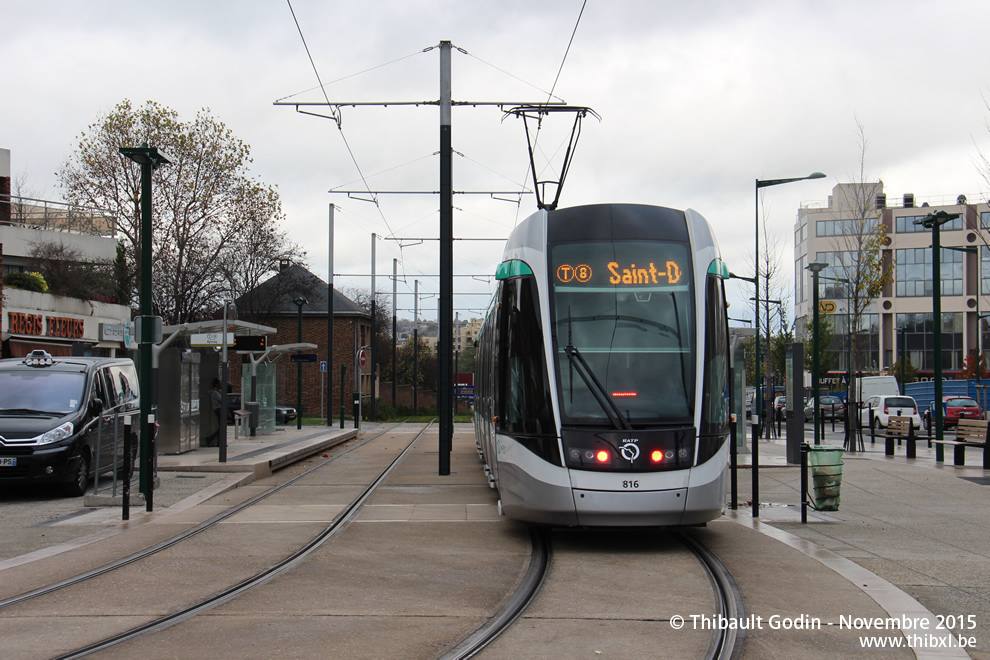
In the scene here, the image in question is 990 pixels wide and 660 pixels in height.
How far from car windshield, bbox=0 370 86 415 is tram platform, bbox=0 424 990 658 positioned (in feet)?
6.43

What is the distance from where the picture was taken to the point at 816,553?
31.0 ft

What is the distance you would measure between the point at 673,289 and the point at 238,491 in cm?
865

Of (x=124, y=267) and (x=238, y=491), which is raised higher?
(x=124, y=267)

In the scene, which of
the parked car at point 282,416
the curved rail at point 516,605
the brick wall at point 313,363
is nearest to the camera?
the curved rail at point 516,605

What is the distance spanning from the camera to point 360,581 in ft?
26.0

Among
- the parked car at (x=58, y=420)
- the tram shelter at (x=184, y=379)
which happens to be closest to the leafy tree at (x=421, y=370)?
the tram shelter at (x=184, y=379)

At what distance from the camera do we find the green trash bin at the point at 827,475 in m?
12.4

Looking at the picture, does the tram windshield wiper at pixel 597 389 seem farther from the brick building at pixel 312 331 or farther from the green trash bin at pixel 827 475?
the brick building at pixel 312 331

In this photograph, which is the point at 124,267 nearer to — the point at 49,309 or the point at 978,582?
the point at 49,309

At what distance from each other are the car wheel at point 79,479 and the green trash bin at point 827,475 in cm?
1008

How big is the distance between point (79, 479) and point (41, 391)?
1497 millimetres

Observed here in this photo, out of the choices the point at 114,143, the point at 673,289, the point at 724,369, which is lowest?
the point at 724,369

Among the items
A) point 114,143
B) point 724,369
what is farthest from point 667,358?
point 114,143

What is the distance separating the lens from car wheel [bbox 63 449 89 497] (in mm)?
13828
